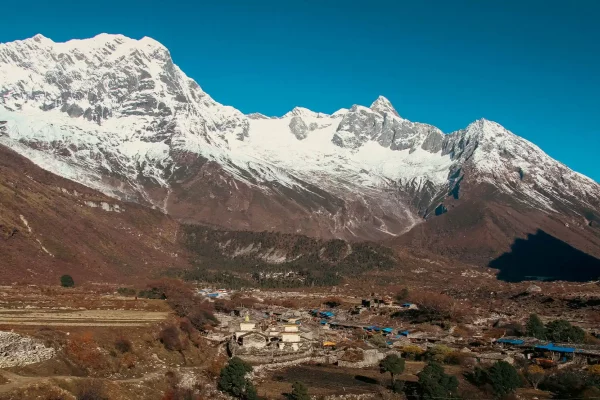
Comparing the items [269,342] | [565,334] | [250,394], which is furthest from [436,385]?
[565,334]

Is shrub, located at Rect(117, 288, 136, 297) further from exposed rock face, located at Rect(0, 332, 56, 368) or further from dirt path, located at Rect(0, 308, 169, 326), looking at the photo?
exposed rock face, located at Rect(0, 332, 56, 368)

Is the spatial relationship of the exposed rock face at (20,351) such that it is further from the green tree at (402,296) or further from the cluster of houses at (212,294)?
the green tree at (402,296)

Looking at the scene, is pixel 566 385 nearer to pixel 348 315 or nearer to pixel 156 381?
pixel 156 381

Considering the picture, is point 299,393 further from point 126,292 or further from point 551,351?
point 126,292

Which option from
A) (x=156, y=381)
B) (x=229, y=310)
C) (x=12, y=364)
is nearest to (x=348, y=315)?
(x=229, y=310)

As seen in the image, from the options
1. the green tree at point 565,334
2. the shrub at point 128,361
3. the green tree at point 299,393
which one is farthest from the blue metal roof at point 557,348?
the shrub at point 128,361

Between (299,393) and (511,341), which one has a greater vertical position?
(511,341)
